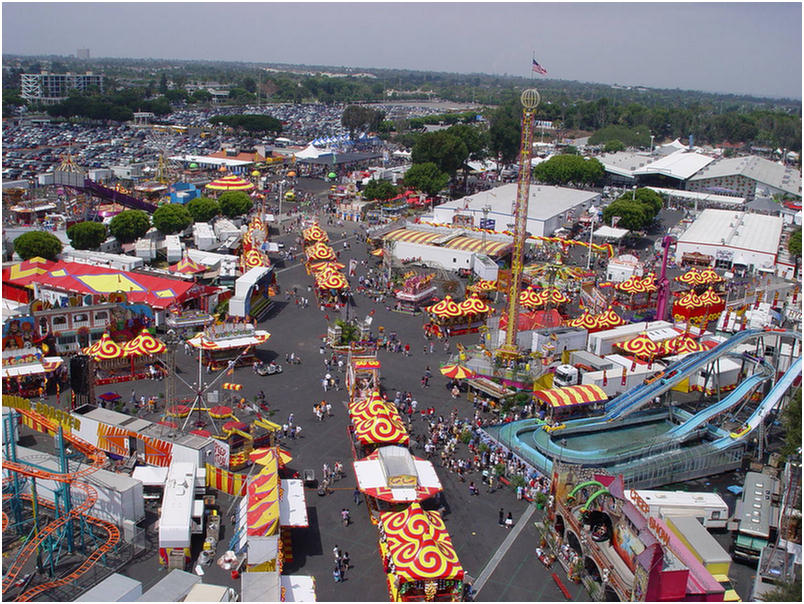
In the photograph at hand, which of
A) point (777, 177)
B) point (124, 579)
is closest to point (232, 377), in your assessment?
point (124, 579)

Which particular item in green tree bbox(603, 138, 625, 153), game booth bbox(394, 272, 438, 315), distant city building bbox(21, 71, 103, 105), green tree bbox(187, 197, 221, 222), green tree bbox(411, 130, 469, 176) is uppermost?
distant city building bbox(21, 71, 103, 105)

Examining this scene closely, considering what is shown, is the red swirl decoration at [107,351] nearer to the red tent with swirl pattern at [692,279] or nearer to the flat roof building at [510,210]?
the flat roof building at [510,210]

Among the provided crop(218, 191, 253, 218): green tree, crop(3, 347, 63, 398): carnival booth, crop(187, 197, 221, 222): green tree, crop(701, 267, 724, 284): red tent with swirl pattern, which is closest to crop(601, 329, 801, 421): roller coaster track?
crop(701, 267, 724, 284): red tent with swirl pattern

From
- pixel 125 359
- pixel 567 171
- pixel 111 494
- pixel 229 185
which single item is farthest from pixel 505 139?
pixel 111 494

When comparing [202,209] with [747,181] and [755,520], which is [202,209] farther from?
[747,181]

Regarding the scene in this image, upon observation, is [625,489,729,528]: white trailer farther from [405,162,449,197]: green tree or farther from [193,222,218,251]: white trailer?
[405,162,449,197]: green tree

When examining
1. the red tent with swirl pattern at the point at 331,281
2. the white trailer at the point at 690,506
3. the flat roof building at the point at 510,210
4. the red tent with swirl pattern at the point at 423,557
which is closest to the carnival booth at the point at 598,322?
the red tent with swirl pattern at the point at 331,281

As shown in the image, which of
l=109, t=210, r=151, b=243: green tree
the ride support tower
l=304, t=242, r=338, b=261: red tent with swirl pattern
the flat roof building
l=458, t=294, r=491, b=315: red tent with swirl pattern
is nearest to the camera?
the ride support tower
